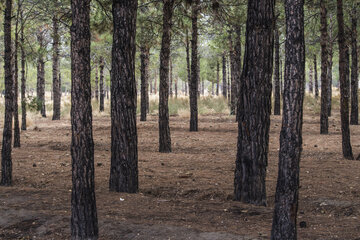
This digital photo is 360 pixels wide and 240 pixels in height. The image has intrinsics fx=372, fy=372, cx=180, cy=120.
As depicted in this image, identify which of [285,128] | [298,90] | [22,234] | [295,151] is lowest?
[22,234]

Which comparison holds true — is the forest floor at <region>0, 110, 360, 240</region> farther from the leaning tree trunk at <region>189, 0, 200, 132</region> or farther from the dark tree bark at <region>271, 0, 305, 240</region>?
the leaning tree trunk at <region>189, 0, 200, 132</region>

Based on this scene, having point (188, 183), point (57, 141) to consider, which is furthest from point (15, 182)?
point (57, 141)

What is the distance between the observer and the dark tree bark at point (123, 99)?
22.7ft

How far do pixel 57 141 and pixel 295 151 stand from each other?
12.3m

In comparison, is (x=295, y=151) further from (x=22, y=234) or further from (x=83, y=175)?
(x=22, y=234)

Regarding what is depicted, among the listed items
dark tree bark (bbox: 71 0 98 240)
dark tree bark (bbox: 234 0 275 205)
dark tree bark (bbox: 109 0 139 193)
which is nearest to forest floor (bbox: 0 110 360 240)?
dark tree bark (bbox: 109 0 139 193)

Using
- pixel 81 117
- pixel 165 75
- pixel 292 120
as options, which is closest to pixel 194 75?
pixel 165 75

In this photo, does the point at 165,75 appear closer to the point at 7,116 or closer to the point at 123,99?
the point at 123,99

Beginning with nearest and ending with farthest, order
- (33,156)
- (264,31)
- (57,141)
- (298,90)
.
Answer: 1. (298,90)
2. (264,31)
3. (33,156)
4. (57,141)

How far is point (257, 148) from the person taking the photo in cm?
642

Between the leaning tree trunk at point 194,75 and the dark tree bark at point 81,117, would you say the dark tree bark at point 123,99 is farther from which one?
the leaning tree trunk at point 194,75

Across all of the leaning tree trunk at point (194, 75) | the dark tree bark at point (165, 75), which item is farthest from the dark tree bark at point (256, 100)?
the leaning tree trunk at point (194, 75)

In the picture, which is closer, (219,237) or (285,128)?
(285,128)

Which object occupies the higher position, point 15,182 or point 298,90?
point 298,90
